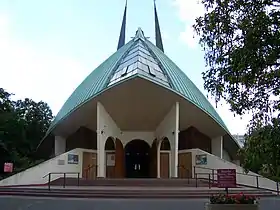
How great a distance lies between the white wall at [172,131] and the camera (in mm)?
28442

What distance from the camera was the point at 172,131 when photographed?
96.9ft

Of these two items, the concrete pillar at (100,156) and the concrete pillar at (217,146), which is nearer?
the concrete pillar at (100,156)

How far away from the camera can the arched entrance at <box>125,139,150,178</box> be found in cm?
3497

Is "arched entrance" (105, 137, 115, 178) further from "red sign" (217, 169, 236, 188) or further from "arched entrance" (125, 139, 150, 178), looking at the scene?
"red sign" (217, 169, 236, 188)

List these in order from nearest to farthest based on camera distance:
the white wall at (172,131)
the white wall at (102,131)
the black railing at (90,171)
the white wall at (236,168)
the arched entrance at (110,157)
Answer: the white wall at (236,168)
the white wall at (102,131)
the white wall at (172,131)
the black railing at (90,171)
the arched entrance at (110,157)

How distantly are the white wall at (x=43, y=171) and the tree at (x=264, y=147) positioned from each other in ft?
65.7

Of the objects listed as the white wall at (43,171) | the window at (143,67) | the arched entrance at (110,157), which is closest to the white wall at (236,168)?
the arched entrance at (110,157)

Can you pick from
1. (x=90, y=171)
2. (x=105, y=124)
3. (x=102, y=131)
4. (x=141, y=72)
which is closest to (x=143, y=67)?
(x=141, y=72)

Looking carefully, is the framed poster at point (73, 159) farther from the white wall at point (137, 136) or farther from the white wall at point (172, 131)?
the white wall at point (172, 131)

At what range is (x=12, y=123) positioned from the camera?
3981 centimetres

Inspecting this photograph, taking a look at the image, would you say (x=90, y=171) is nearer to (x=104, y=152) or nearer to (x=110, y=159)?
(x=110, y=159)

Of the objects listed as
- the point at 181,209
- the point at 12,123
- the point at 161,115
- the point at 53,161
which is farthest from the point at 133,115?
the point at 181,209

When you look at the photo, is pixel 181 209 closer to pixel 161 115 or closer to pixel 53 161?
pixel 53 161

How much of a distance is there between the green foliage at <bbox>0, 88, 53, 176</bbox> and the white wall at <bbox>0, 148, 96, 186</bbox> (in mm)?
6255
